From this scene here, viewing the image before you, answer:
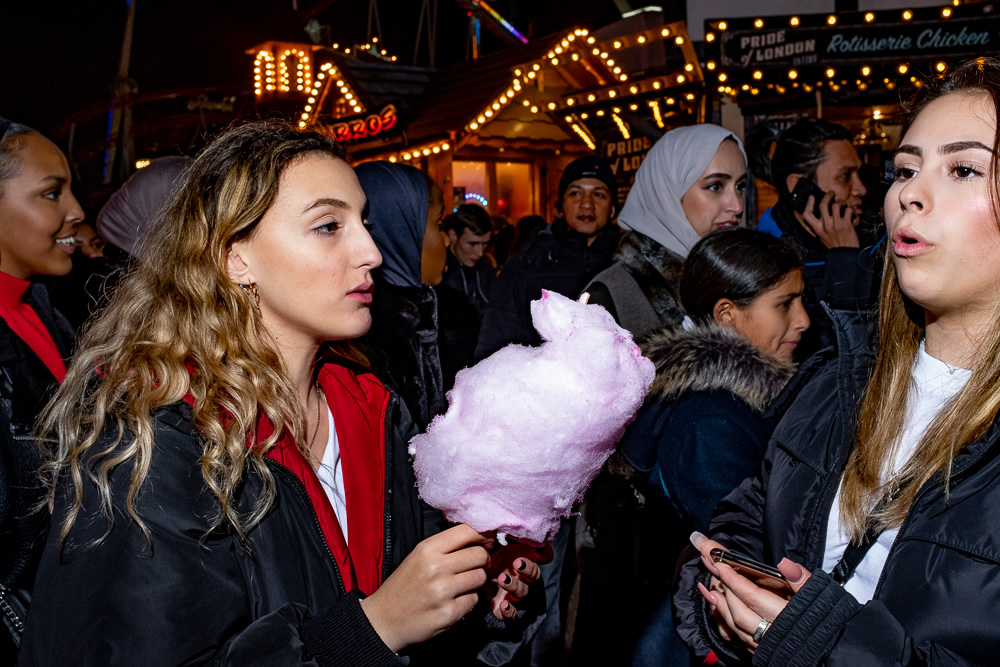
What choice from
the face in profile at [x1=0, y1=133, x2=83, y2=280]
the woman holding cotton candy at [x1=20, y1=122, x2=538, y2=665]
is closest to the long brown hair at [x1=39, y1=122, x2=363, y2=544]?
the woman holding cotton candy at [x1=20, y1=122, x2=538, y2=665]

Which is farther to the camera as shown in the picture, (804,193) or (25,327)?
(804,193)

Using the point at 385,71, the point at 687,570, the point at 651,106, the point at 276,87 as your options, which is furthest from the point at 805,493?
the point at 276,87

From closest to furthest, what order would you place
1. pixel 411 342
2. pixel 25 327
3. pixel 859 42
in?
1. pixel 25 327
2. pixel 411 342
3. pixel 859 42

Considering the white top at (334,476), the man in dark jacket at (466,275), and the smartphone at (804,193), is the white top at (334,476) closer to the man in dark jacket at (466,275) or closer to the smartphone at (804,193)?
the smartphone at (804,193)

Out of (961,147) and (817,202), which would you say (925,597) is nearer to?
(961,147)

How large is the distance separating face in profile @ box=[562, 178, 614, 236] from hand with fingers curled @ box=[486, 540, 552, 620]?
4.07 m

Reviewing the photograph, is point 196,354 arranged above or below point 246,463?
above

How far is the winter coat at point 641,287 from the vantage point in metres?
3.48

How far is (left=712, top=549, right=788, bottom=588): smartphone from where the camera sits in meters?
1.56

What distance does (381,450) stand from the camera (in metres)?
2.03

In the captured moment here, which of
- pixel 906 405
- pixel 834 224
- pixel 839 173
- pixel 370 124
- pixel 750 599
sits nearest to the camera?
pixel 750 599

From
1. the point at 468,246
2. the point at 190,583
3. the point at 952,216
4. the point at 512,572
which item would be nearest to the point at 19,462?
the point at 190,583

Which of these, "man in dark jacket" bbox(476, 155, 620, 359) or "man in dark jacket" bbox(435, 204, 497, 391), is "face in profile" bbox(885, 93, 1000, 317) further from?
"man in dark jacket" bbox(435, 204, 497, 391)

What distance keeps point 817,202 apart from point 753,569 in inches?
119
